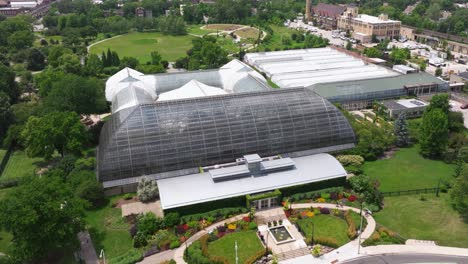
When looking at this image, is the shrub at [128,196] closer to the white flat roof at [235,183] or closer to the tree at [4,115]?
the white flat roof at [235,183]

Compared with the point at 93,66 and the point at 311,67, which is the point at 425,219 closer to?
the point at 311,67

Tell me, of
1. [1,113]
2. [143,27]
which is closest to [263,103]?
[1,113]

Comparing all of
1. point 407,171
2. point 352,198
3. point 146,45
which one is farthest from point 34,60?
point 407,171

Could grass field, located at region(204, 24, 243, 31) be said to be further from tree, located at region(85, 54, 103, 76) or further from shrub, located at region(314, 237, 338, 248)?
shrub, located at region(314, 237, 338, 248)

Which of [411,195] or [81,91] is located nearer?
[411,195]

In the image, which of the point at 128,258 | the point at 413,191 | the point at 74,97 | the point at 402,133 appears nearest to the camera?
the point at 128,258

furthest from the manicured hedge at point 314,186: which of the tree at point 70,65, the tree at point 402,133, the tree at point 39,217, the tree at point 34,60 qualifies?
the tree at point 34,60

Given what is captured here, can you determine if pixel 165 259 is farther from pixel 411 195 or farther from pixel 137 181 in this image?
pixel 411 195
